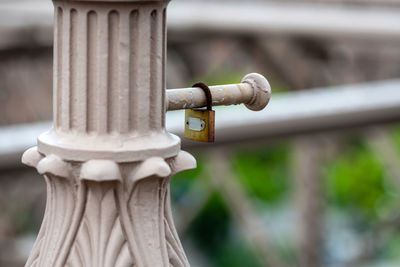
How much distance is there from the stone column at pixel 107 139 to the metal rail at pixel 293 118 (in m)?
1.34

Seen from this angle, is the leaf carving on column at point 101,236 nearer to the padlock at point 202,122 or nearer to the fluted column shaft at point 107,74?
the fluted column shaft at point 107,74

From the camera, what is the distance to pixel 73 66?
1061mm

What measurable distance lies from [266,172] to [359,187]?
0.96 meters

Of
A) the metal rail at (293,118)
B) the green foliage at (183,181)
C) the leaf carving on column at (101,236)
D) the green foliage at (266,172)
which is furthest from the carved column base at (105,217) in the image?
the green foliage at (266,172)

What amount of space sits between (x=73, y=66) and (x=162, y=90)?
119mm

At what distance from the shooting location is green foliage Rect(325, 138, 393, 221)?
26.3ft

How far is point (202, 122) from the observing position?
1.20 meters

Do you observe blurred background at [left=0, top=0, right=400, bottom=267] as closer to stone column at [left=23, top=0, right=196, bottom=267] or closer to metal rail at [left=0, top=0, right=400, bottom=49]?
metal rail at [left=0, top=0, right=400, bottom=49]

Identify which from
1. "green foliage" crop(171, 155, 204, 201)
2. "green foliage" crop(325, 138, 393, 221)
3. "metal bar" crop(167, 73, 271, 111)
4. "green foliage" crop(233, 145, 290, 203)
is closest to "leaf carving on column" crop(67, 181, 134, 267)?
"metal bar" crop(167, 73, 271, 111)

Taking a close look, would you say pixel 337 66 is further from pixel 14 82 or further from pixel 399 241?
pixel 14 82

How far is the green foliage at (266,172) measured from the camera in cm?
839

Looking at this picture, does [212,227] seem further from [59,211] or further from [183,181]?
[59,211]

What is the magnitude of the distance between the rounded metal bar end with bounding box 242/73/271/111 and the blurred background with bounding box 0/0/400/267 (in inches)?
50.7

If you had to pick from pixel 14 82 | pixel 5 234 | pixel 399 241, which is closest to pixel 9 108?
pixel 14 82
